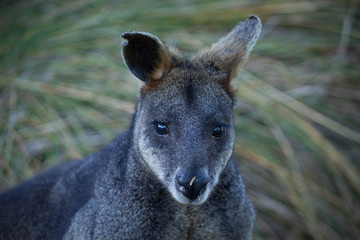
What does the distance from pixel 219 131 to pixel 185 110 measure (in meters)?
0.24

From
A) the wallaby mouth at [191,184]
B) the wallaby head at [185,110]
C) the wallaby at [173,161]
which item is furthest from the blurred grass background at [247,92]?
the wallaby mouth at [191,184]

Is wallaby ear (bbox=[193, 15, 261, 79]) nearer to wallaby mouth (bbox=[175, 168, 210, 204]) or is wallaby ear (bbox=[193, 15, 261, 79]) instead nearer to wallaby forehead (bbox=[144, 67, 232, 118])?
wallaby forehead (bbox=[144, 67, 232, 118])

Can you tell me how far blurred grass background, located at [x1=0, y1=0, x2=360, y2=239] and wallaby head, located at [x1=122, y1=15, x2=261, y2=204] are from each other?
1.98m

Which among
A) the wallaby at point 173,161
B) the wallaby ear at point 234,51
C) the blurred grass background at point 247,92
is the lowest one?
the blurred grass background at point 247,92

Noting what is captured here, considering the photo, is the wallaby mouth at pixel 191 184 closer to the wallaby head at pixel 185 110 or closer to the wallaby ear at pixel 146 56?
the wallaby head at pixel 185 110

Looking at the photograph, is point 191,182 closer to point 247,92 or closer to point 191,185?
point 191,185

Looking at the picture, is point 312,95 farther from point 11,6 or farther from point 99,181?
point 11,6

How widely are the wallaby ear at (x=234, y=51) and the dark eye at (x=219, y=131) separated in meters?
0.41

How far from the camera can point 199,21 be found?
5.73 m

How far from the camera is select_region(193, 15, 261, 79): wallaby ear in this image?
2869 mm

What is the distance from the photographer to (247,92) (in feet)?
15.9

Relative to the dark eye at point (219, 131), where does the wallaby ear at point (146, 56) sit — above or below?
above

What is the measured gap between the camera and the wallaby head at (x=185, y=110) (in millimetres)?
2465

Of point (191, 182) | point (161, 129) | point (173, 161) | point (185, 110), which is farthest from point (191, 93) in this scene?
point (191, 182)
